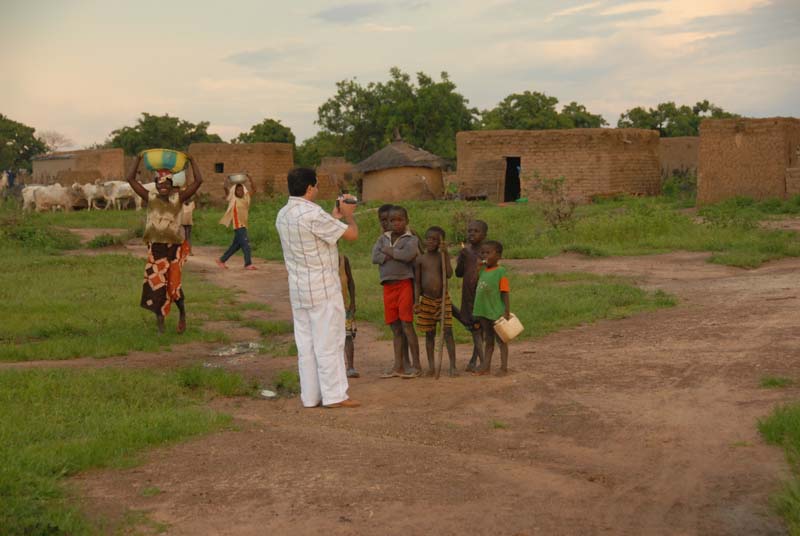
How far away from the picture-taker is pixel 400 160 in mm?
28859

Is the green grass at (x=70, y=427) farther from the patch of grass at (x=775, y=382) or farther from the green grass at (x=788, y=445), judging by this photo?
the patch of grass at (x=775, y=382)

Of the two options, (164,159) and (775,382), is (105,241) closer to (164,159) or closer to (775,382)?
(164,159)

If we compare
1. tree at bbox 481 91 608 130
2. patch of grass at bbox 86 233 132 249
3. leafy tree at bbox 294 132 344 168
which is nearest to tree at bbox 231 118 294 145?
leafy tree at bbox 294 132 344 168

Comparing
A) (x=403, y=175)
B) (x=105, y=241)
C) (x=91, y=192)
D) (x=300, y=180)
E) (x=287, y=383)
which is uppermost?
(x=300, y=180)

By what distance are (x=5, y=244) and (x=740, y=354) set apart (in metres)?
14.2

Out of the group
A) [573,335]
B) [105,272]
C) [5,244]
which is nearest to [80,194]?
[5,244]

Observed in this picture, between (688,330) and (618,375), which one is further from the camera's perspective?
(688,330)

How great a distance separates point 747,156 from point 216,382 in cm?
1637

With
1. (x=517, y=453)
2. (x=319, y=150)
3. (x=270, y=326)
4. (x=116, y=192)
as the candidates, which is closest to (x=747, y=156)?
(x=270, y=326)

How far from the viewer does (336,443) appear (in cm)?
574

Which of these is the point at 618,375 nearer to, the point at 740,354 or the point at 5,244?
the point at 740,354

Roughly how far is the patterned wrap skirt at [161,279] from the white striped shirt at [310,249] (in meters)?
3.16

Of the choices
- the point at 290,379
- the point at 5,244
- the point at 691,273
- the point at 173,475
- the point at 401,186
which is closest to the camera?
the point at 173,475

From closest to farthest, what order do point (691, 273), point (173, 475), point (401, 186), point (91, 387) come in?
point (173, 475) → point (91, 387) → point (691, 273) → point (401, 186)
